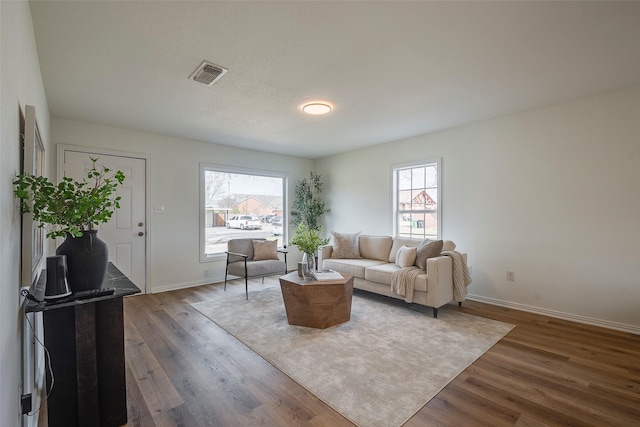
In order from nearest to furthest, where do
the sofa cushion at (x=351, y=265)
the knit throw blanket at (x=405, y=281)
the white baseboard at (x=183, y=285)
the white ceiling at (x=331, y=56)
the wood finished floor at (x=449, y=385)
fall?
the wood finished floor at (x=449, y=385), the white ceiling at (x=331, y=56), the knit throw blanket at (x=405, y=281), the sofa cushion at (x=351, y=265), the white baseboard at (x=183, y=285)

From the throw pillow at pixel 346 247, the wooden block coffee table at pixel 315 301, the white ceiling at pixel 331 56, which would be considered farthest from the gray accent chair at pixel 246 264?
the white ceiling at pixel 331 56

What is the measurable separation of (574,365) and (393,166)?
3.46 metres

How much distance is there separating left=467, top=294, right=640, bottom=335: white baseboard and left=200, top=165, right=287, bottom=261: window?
12.3ft

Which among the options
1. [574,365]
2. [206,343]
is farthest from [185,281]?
[574,365]

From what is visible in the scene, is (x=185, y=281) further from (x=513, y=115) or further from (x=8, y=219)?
(x=513, y=115)

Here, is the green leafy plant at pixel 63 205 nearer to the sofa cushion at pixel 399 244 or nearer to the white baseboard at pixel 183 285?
the white baseboard at pixel 183 285

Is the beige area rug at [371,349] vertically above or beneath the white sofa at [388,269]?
beneath

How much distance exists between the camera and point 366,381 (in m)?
2.12

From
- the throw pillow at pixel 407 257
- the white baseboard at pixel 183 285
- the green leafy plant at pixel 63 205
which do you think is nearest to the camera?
the green leafy plant at pixel 63 205

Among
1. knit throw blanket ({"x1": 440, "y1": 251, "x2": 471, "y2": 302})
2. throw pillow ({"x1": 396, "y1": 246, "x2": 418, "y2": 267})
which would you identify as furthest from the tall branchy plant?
knit throw blanket ({"x1": 440, "y1": 251, "x2": 471, "y2": 302})

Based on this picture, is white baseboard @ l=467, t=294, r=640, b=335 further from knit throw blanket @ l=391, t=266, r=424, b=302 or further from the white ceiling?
the white ceiling

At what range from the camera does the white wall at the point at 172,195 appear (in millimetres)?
4285

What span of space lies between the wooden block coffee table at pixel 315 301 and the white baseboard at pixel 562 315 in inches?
83.4

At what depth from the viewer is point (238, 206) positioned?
5520mm
